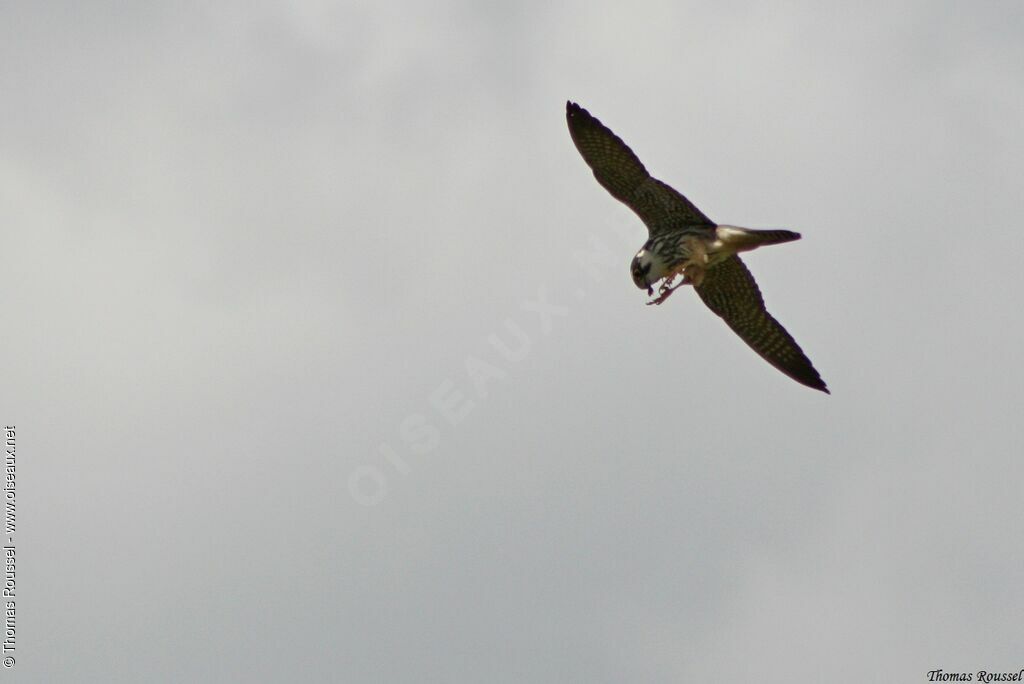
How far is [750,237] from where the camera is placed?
70.6 ft

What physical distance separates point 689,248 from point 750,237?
89cm

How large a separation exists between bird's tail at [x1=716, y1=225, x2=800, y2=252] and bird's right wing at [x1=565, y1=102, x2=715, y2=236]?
556mm

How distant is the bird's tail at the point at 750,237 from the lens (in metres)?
21.3

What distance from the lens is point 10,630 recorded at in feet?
94.7

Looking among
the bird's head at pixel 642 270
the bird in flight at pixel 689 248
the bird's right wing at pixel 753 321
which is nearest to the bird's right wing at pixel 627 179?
the bird in flight at pixel 689 248

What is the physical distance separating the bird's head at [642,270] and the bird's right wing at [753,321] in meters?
1.68

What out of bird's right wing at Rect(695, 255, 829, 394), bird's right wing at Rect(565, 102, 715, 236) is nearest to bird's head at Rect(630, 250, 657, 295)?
bird's right wing at Rect(565, 102, 715, 236)

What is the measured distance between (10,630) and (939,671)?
16864mm

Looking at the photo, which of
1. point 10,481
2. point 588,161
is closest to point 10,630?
point 10,481

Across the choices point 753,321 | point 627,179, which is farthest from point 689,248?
point 753,321

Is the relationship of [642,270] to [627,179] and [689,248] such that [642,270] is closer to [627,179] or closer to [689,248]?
[689,248]

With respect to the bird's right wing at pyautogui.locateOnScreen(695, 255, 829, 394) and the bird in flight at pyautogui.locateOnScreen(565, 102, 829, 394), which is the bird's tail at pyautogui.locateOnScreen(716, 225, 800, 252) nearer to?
the bird in flight at pyautogui.locateOnScreen(565, 102, 829, 394)

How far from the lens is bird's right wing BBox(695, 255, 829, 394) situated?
23359mm

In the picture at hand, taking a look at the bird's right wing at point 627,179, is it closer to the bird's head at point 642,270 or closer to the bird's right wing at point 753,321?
the bird's head at point 642,270
